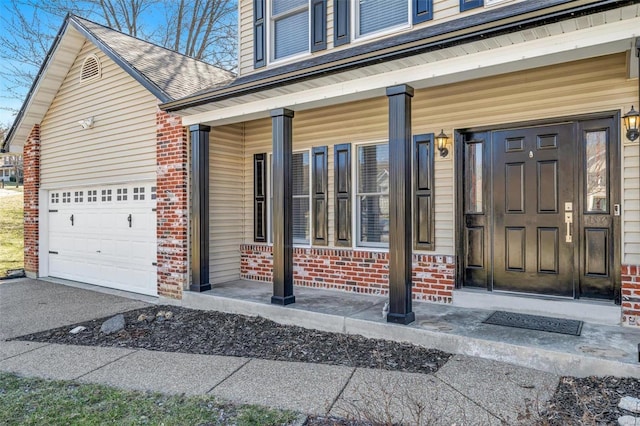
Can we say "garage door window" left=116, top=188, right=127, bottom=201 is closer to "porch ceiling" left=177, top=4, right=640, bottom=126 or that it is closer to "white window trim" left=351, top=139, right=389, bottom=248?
"porch ceiling" left=177, top=4, right=640, bottom=126

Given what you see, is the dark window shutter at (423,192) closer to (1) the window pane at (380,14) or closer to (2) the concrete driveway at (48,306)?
(1) the window pane at (380,14)

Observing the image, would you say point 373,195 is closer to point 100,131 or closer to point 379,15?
point 379,15

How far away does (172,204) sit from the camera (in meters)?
6.95

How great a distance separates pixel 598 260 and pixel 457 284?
5.18 feet

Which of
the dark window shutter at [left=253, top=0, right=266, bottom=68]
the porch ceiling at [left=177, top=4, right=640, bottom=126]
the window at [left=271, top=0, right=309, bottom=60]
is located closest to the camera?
the porch ceiling at [left=177, top=4, right=640, bottom=126]

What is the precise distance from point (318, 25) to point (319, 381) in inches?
209

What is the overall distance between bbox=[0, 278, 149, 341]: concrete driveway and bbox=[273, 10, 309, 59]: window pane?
4.87m

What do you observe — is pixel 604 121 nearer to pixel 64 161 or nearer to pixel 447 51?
pixel 447 51

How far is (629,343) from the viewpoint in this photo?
3852mm

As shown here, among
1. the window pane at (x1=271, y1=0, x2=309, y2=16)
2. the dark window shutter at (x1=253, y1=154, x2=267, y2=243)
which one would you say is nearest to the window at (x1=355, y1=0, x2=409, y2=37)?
the window pane at (x1=271, y1=0, x2=309, y2=16)

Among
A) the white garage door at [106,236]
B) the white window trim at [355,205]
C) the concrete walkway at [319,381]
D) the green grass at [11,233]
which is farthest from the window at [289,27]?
the green grass at [11,233]

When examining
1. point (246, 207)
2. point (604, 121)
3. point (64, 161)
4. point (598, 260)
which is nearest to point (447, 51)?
point (604, 121)

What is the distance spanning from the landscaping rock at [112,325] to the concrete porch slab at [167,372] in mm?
1052

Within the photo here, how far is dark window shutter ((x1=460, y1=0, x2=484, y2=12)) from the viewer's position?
17.5 ft
